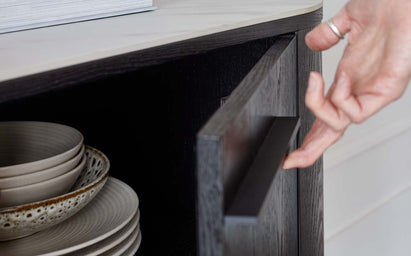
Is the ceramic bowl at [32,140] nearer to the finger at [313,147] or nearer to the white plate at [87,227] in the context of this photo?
the white plate at [87,227]

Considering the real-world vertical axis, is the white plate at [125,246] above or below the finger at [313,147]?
below

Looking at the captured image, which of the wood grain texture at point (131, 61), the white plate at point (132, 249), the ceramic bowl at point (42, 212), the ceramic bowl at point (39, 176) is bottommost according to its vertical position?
the white plate at point (132, 249)

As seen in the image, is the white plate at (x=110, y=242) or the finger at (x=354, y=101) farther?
the white plate at (x=110, y=242)

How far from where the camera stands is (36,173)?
59cm

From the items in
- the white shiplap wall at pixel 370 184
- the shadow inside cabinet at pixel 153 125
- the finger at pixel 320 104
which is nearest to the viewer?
the finger at pixel 320 104

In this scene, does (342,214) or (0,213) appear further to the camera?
(342,214)

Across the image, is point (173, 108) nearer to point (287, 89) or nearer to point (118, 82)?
point (118, 82)

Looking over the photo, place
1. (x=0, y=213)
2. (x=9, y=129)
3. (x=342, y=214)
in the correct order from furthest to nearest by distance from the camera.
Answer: (x=342, y=214) < (x=9, y=129) < (x=0, y=213)

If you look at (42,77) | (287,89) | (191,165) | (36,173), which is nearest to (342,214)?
(191,165)

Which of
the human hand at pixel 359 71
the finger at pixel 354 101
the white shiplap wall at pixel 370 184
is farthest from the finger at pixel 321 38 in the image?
the white shiplap wall at pixel 370 184

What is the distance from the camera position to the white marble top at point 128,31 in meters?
0.47

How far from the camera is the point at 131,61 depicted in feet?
1.67

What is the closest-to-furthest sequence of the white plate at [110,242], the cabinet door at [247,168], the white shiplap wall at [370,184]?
the cabinet door at [247,168] → the white plate at [110,242] → the white shiplap wall at [370,184]

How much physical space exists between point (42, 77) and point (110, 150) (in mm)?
379
